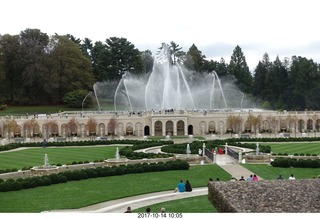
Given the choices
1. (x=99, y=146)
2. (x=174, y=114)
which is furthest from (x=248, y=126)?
(x=99, y=146)

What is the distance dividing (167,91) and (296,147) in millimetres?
40466

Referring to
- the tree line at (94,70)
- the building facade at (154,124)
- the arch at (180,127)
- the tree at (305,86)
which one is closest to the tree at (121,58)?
the tree line at (94,70)

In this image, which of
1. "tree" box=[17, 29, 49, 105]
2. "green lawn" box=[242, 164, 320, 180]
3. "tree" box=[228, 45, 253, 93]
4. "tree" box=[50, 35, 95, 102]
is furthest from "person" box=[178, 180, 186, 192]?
"tree" box=[228, 45, 253, 93]

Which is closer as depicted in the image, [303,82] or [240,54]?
[303,82]

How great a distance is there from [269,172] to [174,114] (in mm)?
46362

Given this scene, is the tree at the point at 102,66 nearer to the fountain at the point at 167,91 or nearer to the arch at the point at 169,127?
the fountain at the point at 167,91

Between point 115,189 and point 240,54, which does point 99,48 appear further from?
point 115,189

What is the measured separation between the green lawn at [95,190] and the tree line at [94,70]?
77.6 m

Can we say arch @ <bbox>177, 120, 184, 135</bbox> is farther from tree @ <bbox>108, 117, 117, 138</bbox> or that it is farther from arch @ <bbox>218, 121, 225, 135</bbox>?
tree @ <bbox>108, 117, 117, 138</bbox>

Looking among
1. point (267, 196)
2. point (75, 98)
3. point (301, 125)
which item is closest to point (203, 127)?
point (301, 125)

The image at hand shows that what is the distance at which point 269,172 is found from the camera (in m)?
44.6

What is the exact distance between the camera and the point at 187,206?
30547mm

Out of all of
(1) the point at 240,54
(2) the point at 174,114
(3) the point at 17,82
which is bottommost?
(2) the point at 174,114

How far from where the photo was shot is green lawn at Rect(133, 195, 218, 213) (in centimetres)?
2905
